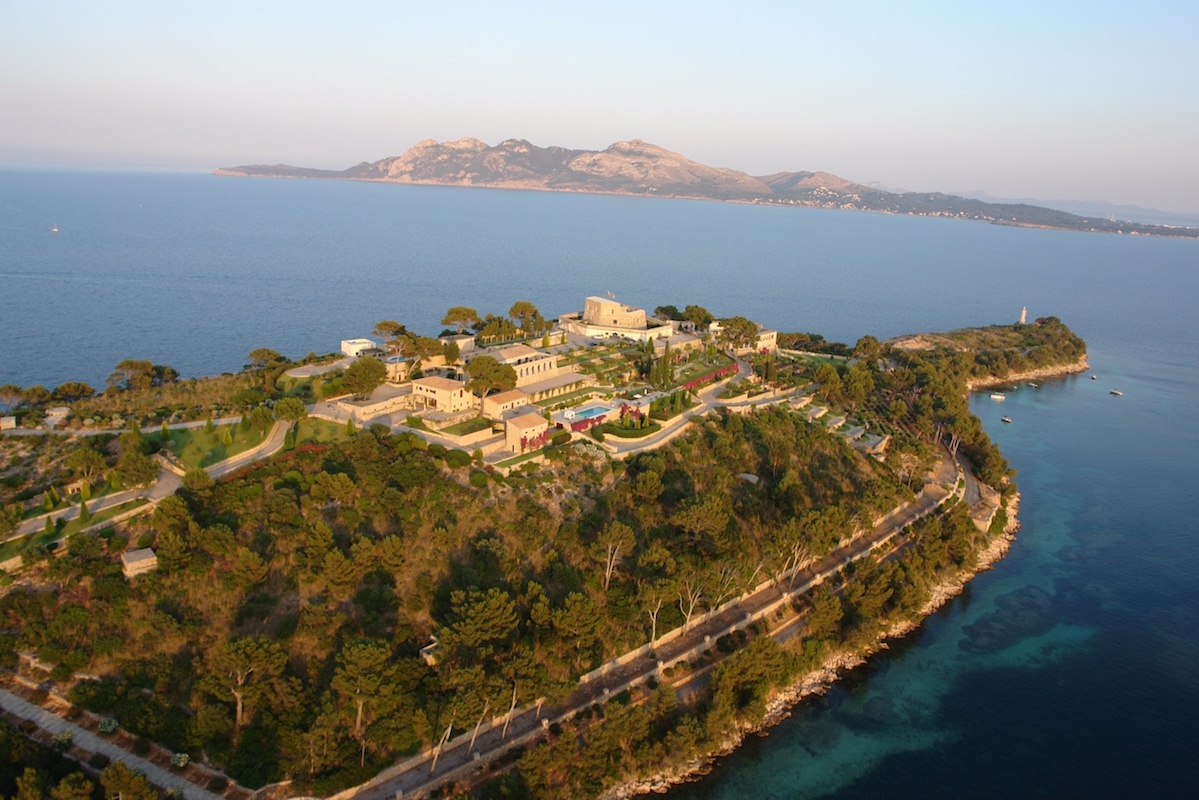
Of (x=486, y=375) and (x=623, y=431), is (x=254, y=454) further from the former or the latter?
(x=623, y=431)

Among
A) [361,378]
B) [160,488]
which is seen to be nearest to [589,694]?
[160,488]

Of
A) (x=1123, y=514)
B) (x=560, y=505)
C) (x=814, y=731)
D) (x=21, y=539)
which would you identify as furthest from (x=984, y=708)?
(x=21, y=539)

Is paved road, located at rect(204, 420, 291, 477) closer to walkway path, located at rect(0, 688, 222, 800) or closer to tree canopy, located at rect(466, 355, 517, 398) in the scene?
tree canopy, located at rect(466, 355, 517, 398)

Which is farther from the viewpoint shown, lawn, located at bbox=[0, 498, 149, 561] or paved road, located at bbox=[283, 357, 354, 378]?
paved road, located at bbox=[283, 357, 354, 378]

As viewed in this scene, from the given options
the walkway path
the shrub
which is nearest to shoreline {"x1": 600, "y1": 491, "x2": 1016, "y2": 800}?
the walkway path

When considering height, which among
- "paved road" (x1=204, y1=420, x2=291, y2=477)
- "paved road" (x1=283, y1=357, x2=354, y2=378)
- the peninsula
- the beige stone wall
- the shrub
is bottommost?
the peninsula

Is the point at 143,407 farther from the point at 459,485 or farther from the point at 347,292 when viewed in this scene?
the point at 347,292
